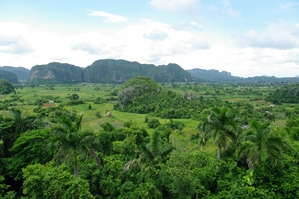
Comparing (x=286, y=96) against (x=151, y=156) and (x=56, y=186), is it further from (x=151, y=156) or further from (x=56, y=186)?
(x=56, y=186)

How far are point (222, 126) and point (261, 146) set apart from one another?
121 inches

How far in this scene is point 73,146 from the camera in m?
14.8

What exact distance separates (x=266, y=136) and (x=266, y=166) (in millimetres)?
1854

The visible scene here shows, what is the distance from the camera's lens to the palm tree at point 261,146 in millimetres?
13859

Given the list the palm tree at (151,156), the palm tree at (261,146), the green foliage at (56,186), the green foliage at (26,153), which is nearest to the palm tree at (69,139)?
the green foliage at (56,186)

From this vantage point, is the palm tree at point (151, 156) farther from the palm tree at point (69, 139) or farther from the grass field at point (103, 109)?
the grass field at point (103, 109)

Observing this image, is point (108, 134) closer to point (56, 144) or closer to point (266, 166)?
point (56, 144)

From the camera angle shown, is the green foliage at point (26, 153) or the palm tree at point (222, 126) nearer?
the palm tree at point (222, 126)

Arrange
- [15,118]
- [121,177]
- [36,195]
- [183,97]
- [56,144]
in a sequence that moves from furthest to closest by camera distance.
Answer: [183,97] → [15,118] → [121,177] → [56,144] → [36,195]

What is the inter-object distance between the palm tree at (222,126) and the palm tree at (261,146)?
153 centimetres

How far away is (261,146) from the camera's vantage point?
14336 mm

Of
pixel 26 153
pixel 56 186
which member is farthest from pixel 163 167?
pixel 26 153

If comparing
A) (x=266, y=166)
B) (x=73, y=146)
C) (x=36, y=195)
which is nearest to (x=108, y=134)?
(x=73, y=146)

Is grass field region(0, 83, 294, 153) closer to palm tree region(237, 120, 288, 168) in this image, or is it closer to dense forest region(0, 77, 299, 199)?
dense forest region(0, 77, 299, 199)
